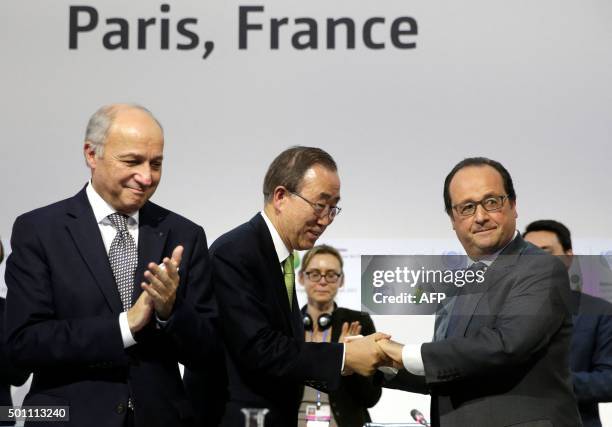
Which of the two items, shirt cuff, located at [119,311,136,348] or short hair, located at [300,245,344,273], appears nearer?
shirt cuff, located at [119,311,136,348]

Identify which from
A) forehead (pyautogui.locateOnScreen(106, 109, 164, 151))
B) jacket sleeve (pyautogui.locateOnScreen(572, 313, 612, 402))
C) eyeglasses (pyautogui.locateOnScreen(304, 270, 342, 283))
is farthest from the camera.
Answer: eyeglasses (pyautogui.locateOnScreen(304, 270, 342, 283))

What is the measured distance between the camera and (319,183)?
2.97 metres

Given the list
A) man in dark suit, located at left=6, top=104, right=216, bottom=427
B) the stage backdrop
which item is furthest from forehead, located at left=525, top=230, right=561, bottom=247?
man in dark suit, located at left=6, top=104, right=216, bottom=427

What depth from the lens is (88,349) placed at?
2342 mm

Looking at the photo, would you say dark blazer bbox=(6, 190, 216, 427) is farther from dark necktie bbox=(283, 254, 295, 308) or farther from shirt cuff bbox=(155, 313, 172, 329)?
dark necktie bbox=(283, 254, 295, 308)

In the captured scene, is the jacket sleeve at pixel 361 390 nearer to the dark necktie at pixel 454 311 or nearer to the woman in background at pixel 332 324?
the woman in background at pixel 332 324

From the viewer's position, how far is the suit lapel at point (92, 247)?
8.01ft

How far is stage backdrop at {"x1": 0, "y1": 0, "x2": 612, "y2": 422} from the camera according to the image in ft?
17.0

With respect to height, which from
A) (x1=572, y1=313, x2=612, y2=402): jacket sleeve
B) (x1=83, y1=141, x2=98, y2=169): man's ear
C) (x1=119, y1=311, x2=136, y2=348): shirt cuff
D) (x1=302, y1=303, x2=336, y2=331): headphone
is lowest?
(x1=572, y1=313, x2=612, y2=402): jacket sleeve

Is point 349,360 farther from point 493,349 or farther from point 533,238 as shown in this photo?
point 533,238

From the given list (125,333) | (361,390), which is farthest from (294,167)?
(361,390)

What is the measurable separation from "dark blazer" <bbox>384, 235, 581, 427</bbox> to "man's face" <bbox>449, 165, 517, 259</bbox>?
2.1 inches

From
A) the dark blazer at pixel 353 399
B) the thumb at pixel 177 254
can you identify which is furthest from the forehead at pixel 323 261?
the thumb at pixel 177 254
